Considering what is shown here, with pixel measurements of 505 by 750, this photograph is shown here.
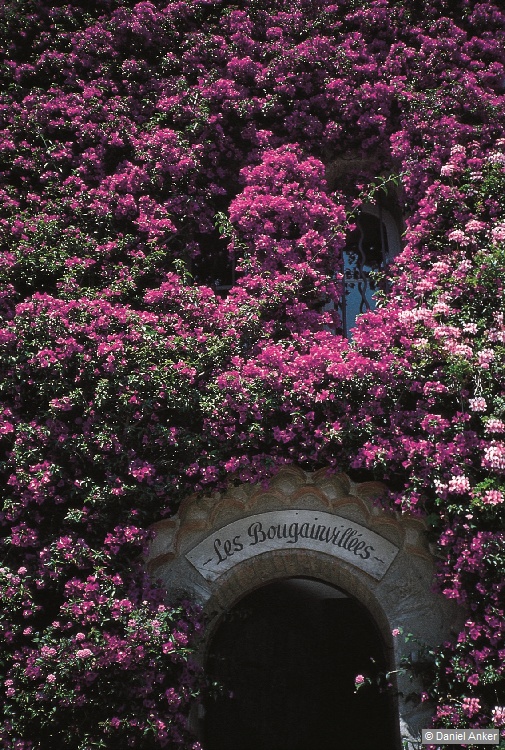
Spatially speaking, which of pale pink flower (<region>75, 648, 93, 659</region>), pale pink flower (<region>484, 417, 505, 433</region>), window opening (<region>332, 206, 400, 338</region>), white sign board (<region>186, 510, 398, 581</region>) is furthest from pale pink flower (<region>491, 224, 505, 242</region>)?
pale pink flower (<region>75, 648, 93, 659</region>)

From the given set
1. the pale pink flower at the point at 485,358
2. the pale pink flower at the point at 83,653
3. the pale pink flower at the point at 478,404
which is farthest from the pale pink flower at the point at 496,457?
the pale pink flower at the point at 83,653

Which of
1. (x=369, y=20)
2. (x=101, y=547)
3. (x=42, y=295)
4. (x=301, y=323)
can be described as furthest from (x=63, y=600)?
(x=369, y=20)

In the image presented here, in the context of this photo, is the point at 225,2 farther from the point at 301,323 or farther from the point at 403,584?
the point at 403,584

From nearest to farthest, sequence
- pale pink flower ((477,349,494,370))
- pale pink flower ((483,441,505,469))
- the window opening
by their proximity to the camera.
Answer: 1. pale pink flower ((483,441,505,469))
2. pale pink flower ((477,349,494,370))
3. the window opening

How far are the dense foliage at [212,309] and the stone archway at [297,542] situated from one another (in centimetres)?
20

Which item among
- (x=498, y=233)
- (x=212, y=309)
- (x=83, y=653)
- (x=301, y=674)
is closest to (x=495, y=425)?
(x=498, y=233)

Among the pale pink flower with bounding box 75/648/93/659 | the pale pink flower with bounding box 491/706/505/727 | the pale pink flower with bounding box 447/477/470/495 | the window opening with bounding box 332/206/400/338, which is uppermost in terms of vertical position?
the window opening with bounding box 332/206/400/338

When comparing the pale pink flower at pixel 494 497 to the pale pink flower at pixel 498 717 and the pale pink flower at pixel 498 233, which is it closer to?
the pale pink flower at pixel 498 717

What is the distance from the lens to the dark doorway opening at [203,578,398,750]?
588 cm

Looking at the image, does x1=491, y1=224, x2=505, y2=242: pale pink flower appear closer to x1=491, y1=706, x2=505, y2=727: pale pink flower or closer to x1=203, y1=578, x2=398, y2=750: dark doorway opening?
x1=491, y1=706, x2=505, y2=727: pale pink flower

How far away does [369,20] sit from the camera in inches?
254

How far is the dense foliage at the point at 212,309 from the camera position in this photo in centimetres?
420

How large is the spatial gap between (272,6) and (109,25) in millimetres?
1625

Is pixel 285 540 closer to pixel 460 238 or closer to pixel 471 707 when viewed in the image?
pixel 471 707
